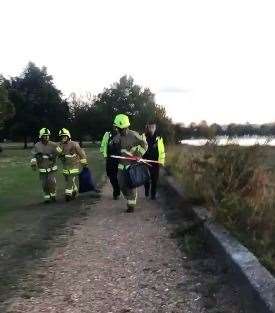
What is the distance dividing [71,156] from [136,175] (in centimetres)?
281

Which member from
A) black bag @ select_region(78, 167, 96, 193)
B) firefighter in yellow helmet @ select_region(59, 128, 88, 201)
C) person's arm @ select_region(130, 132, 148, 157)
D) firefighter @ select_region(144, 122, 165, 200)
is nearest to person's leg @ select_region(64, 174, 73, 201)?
firefighter in yellow helmet @ select_region(59, 128, 88, 201)

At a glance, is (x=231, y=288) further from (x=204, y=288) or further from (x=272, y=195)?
(x=272, y=195)

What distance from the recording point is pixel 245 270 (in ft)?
21.0

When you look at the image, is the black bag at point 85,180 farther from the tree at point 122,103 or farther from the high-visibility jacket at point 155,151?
the tree at point 122,103

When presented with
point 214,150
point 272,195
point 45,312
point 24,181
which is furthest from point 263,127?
point 24,181

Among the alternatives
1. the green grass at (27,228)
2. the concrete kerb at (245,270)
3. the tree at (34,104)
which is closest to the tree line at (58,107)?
the tree at (34,104)

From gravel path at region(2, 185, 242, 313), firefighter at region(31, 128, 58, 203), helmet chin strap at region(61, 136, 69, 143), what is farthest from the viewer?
helmet chin strap at region(61, 136, 69, 143)

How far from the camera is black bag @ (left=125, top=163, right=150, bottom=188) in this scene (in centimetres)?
1282

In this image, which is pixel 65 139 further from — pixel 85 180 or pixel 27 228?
pixel 27 228

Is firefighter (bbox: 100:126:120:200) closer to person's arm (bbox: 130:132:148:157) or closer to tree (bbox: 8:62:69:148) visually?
person's arm (bbox: 130:132:148:157)

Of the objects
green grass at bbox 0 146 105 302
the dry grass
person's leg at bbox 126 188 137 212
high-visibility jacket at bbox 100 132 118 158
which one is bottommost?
green grass at bbox 0 146 105 302

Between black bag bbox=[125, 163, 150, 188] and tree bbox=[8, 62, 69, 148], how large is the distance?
61.0 m

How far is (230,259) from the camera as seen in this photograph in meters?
7.13

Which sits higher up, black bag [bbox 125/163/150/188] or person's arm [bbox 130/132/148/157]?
person's arm [bbox 130/132/148/157]
